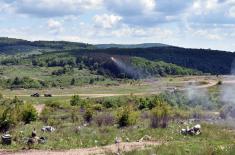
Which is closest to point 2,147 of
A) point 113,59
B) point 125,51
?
point 113,59

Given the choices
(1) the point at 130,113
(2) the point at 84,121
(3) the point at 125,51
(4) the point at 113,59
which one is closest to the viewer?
(1) the point at 130,113

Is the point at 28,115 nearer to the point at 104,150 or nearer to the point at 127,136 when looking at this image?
the point at 127,136

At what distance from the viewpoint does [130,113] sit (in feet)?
117

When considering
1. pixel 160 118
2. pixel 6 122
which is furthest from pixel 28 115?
pixel 160 118

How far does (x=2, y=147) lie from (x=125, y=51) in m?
168

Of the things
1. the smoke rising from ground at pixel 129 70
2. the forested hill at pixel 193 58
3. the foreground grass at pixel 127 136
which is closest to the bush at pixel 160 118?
the foreground grass at pixel 127 136

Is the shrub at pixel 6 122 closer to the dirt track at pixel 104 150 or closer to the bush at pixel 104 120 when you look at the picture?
the bush at pixel 104 120

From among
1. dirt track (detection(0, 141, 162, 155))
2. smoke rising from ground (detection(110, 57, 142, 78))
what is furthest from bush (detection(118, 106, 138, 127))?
smoke rising from ground (detection(110, 57, 142, 78))

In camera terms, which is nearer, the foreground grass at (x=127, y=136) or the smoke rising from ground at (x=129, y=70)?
the foreground grass at (x=127, y=136)

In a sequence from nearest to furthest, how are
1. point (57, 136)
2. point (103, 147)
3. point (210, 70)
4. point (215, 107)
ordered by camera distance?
point (103, 147) < point (57, 136) < point (215, 107) < point (210, 70)

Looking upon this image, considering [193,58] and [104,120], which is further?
[193,58]

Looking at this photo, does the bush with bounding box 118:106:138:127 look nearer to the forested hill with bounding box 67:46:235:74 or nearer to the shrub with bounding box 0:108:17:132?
the shrub with bounding box 0:108:17:132

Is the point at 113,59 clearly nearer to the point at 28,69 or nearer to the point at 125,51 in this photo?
the point at 28,69

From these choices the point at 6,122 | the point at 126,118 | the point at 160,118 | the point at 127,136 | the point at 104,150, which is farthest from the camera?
the point at 126,118
